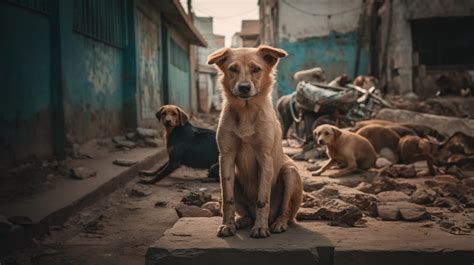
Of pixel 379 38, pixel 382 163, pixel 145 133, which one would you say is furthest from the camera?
pixel 379 38

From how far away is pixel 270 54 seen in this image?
3.20m

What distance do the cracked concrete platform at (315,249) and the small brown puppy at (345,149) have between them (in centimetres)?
407

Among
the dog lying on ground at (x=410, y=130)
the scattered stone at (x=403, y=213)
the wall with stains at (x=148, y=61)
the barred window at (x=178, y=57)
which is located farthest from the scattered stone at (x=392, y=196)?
the barred window at (x=178, y=57)

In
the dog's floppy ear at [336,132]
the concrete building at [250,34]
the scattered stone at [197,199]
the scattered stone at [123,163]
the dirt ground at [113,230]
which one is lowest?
the dirt ground at [113,230]

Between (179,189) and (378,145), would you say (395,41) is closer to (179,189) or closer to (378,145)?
(378,145)

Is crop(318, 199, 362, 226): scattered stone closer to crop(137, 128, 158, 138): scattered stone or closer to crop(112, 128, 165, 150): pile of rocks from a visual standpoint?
crop(112, 128, 165, 150): pile of rocks

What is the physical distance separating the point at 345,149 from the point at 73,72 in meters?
4.79

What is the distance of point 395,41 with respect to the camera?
16.5 m

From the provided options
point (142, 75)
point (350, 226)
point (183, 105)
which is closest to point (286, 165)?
point (350, 226)

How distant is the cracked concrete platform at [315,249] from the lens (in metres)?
2.74

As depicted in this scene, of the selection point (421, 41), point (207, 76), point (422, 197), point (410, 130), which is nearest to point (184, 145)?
point (422, 197)

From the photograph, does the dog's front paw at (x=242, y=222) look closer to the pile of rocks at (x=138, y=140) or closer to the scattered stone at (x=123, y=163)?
the scattered stone at (x=123, y=163)

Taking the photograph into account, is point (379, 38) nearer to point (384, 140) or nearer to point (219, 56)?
point (384, 140)

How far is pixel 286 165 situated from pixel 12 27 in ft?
13.6
